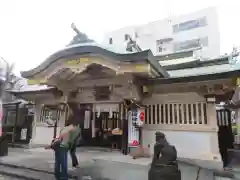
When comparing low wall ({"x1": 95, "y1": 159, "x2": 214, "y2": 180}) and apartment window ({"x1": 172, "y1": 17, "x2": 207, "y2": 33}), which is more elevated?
apartment window ({"x1": 172, "y1": 17, "x2": 207, "y2": 33})

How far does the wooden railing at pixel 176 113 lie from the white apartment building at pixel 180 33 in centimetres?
1912

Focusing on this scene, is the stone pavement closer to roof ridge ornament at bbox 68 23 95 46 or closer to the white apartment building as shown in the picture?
roof ridge ornament at bbox 68 23 95 46

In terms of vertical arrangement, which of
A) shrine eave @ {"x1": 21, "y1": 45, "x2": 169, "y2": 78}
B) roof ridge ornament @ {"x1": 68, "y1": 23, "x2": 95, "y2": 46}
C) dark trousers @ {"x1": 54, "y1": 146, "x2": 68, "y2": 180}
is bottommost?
dark trousers @ {"x1": 54, "y1": 146, "x2": 68, "y2": 180}

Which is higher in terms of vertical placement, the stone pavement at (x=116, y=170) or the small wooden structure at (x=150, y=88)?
the small wooden structure at (x=150, y=88)

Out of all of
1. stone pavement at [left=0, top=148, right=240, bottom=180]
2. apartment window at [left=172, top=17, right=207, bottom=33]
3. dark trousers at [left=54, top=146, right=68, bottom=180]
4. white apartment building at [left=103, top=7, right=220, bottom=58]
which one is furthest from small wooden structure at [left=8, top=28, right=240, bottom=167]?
apartment window at [left=172, top=17, right=207, bottom=33]

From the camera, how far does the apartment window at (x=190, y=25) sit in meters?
28.4

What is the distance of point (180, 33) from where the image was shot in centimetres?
3022

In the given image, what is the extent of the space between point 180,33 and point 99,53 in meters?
25.1

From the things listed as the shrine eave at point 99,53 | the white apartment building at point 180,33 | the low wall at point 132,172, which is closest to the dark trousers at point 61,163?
the low wall at point 132,172

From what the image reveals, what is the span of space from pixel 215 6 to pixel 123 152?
83.5 feet

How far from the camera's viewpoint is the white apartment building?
90.3ft

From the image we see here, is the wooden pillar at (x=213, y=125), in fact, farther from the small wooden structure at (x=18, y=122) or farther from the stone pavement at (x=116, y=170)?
the small wooden structure at (x=18, y=122)

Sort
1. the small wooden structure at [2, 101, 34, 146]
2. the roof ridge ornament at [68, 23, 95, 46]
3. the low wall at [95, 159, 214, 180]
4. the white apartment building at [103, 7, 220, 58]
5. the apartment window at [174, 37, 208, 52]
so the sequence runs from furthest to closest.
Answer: the apartment window at [174, 37, 208, 52]
the white apartment building at [103, 7, 220, 58]
the small wooden structure at [2, 101, 34, 146]
the roof ridge ornament at [68, 23, 95, 46]
the low wall at [95, 159, 214, 180]

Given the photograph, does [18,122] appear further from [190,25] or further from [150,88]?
[190,25]
